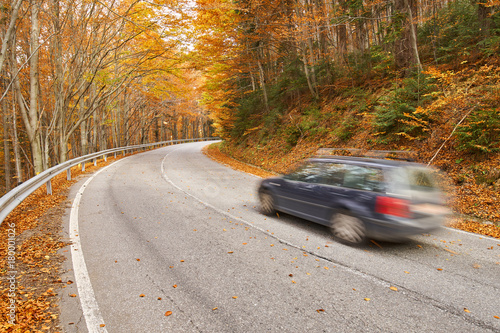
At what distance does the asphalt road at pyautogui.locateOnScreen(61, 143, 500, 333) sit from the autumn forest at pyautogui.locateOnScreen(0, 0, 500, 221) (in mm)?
4018

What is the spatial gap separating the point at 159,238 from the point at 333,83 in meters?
15.1

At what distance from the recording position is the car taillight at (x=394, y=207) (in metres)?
4.84

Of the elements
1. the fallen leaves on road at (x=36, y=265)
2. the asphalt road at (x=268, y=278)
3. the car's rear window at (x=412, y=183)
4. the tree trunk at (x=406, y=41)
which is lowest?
the asphalt road at (x=268, y=278)

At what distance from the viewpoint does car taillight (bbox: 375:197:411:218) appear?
15.9 ft

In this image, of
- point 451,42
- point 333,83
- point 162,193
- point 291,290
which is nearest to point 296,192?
point 291,290

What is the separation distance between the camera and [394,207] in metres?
4.87

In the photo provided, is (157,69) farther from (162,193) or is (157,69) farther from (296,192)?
(296,192)

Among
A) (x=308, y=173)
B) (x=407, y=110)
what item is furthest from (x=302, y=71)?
(x=308, y=173)

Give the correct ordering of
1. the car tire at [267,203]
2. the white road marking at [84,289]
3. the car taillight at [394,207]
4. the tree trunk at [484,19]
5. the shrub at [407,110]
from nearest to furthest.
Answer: the white road marking at [84,289]
the car taillight at [394,207]
the car tire at [267,203]
the shrub at [407,110]
the tree trunk at [484,19]

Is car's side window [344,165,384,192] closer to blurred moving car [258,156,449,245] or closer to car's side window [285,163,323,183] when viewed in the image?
blurred moving car [258,156,449,245]

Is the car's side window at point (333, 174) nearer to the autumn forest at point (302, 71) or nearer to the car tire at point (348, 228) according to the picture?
the car tire at point (348, 228)

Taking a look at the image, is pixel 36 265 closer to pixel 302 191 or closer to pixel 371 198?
pixel 302 191

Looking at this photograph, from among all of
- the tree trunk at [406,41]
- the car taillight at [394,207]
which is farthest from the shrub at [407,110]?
the car taillight at [394,207]

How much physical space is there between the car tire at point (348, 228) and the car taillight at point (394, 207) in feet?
1.60
